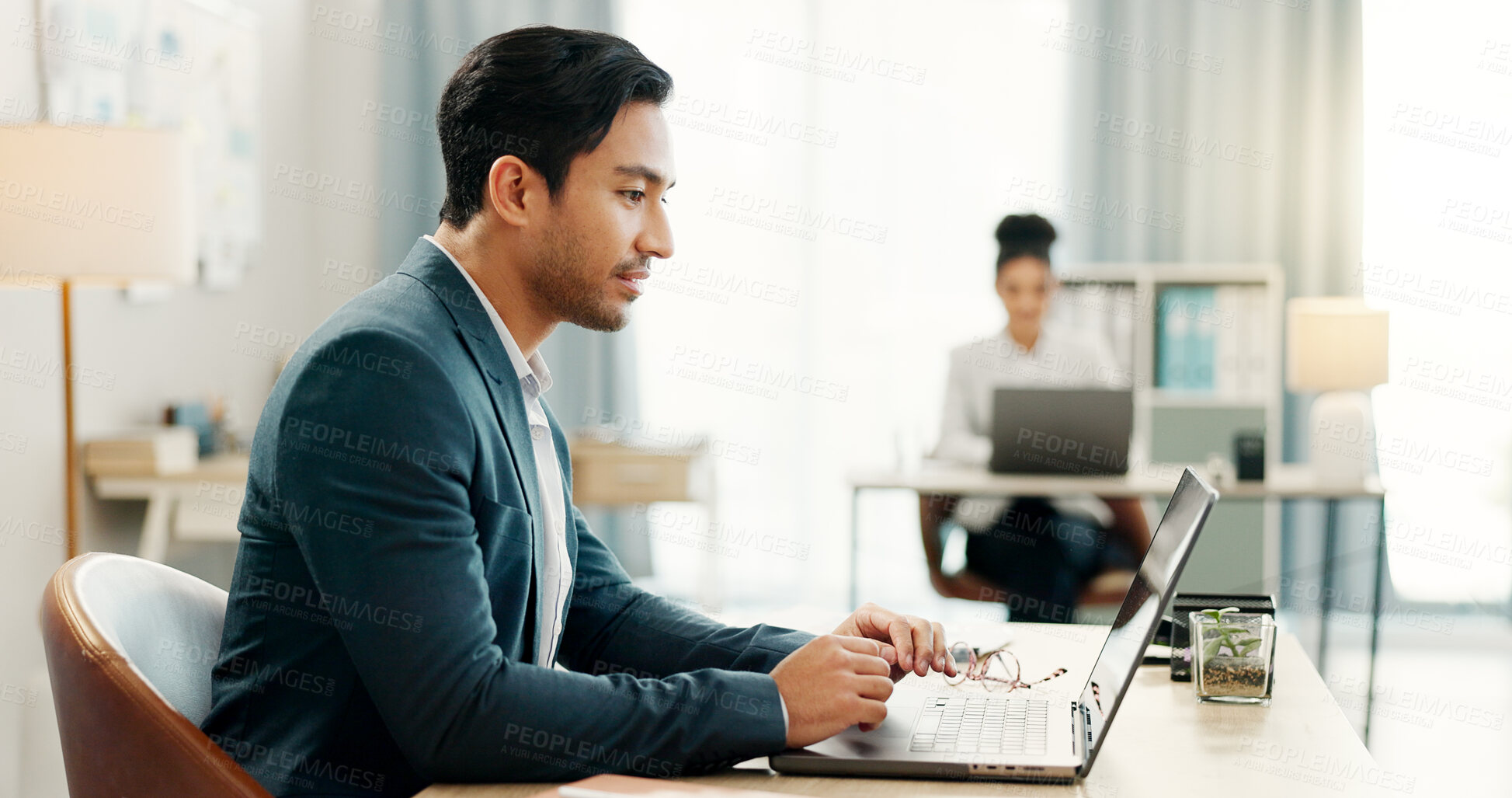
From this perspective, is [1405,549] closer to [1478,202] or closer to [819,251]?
[1478,202]

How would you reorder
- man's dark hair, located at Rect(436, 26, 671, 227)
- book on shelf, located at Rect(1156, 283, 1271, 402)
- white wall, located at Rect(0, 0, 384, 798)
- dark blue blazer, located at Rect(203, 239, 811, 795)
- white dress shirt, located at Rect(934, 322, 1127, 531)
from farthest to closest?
1. book on shelf, located at Rect(1156, 283, 1271, 402)
2. white dress shirt, located at Rect(934, 322, 1127, 531)
3. white wall, located at Rect(0, 0, 384, 798)
4. man's dark hair, located at Rect(436, 26, 671, 227)
5. dark blue blazer, located at Rect(203, 239, 811, 795)

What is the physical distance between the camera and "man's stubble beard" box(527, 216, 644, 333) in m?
1.28

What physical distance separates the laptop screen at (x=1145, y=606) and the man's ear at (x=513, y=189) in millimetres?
694

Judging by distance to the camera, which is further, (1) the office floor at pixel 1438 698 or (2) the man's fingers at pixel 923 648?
(1) the office floor at pixel 1438 698

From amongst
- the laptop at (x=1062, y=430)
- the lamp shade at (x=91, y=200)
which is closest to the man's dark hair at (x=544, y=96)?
the lamp shade at (x=91, y=200)

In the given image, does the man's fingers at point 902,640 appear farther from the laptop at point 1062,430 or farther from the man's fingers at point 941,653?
the laptop at point 1062,430

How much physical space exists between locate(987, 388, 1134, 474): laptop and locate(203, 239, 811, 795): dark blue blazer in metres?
2.33

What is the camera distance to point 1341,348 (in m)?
3.53

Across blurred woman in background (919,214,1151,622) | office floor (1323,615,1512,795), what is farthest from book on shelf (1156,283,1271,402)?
office floor (1323,615,1512,795)

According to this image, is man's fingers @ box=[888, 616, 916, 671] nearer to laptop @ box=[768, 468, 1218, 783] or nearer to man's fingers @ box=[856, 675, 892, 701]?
laptop @ box=[768, 468, 1218, 783]

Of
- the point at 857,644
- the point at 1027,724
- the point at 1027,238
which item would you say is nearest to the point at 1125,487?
the point at 1027,238

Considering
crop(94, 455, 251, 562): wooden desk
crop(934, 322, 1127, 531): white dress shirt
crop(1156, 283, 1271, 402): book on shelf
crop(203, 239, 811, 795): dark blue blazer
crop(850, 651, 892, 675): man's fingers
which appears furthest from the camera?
crop(1156, 283, 1271, 402): book on shelf

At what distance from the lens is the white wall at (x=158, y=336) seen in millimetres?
2701

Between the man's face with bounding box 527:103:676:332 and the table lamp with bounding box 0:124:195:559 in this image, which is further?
the table lamp with bounding box 0:124:195:559
